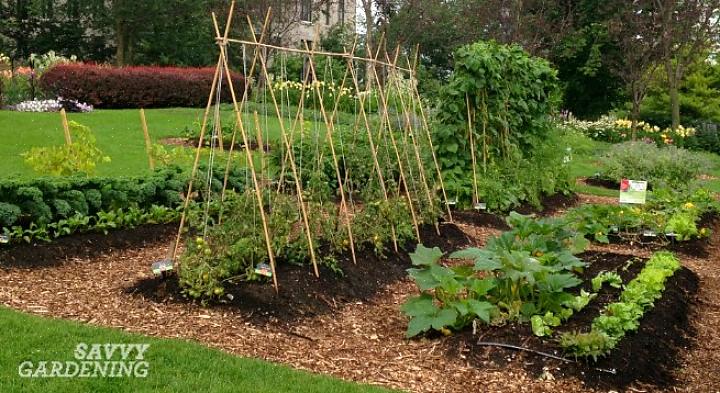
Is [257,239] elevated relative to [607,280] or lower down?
elevated

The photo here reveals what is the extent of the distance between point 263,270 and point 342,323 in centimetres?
71

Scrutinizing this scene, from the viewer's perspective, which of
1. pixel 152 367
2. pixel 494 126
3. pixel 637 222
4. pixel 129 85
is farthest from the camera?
pixel 129 85

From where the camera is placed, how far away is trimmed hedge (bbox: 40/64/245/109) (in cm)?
1888

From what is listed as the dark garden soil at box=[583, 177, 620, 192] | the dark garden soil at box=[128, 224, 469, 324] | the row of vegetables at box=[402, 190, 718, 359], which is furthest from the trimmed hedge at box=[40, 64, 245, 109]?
the row of vegetables at box=[402, 190, 718, 359]

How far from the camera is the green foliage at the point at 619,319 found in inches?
182

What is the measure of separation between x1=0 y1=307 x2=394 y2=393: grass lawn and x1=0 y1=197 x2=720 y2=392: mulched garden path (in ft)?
1.02

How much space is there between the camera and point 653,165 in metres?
13.7

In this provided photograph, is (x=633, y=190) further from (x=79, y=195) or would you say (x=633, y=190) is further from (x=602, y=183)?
(x=602, y=183)

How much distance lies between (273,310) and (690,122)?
85.5ft

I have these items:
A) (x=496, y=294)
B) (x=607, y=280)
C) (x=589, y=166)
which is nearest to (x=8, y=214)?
(x=496, y=294)

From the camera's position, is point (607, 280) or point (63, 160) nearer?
point (607, 280)

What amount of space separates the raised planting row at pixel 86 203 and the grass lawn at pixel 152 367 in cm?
197

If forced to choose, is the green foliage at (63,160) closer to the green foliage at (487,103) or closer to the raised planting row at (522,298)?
the raised planting row at (522,298)

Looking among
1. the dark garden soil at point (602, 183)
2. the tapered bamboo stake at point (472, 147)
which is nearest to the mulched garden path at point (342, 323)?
the tapered bamboo stake at point (472, 147)
